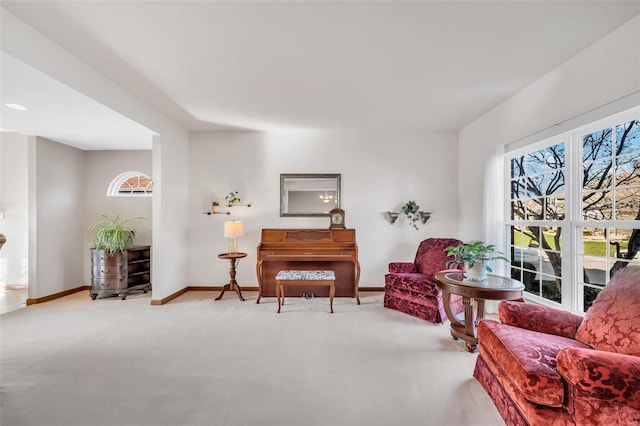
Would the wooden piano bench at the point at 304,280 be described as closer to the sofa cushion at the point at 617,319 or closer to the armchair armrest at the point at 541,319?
the armchair armrest at the point at 541,319

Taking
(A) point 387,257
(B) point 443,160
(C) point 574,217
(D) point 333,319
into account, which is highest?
(B) point 443,160

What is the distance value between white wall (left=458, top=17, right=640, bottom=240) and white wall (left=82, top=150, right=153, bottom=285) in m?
5.25

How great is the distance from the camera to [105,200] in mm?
4551

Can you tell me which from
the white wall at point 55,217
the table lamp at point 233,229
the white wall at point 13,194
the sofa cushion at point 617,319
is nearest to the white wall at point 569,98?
the sofa cushion at point 617,319

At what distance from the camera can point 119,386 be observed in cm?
191

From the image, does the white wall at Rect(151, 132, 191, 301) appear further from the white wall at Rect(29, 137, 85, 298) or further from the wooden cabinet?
the white wall at Rect(29, 137, 85, 298)

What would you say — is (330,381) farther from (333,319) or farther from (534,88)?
(534,88)

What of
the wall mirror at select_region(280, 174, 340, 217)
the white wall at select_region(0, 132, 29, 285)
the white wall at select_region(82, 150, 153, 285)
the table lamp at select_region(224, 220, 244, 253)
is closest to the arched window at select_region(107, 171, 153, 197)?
the white wall at select_region(82, 150, 153, 285)

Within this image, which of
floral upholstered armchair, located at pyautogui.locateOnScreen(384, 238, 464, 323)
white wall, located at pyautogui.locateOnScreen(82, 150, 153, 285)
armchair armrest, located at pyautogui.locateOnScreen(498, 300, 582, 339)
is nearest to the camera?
armchair armrest, located at pyautogui.locateOnScreen(498, 300, 582, 339)

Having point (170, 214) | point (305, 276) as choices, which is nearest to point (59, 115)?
point (170, 214)

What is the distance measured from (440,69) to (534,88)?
1038 millimetres

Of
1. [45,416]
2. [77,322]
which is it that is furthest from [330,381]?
[77,322]

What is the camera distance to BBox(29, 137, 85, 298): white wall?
3.78 metres

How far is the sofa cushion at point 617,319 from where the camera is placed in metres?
1.41
